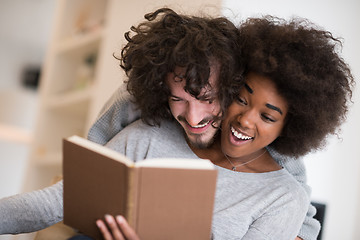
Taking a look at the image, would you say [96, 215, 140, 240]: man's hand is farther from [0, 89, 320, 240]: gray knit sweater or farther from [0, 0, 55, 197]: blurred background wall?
[0, 0, 55, 197]: blurred background wall

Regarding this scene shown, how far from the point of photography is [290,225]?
56.2 inches

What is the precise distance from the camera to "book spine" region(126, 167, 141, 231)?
103cm

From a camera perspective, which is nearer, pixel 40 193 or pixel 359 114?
pixel 40 193

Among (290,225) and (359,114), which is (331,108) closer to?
(290,225)

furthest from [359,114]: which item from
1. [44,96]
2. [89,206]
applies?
[44,96]

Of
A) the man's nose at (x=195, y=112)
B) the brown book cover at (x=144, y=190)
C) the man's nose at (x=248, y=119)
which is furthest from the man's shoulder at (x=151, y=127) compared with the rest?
the brown book cover at (x=144, y=190)

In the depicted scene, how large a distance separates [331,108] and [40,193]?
886mm

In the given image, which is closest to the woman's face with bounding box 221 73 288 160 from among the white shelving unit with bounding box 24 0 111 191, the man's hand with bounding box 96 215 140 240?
the man's hand with bounding box 96 215 140 240

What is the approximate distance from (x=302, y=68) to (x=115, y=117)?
645mm

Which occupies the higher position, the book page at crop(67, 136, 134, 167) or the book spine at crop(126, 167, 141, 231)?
the book page at crop(67, 136, 134, 167)

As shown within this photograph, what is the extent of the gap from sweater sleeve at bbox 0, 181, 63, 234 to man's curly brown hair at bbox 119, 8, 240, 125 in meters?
0.40

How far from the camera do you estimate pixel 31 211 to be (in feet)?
4.20

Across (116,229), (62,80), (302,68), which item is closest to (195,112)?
(302,68)

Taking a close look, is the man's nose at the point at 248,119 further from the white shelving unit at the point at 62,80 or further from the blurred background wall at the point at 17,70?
the blurred background wall at the point at 17,70
